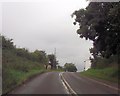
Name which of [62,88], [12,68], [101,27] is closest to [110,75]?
[101,27]

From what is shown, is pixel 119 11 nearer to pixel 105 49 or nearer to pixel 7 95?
pixel 105 49

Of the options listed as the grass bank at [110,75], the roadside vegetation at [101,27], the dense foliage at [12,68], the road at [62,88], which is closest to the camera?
the road at [62,88]

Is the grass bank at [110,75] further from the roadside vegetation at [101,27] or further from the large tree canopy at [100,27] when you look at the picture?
the large tree canopy at [100,27]

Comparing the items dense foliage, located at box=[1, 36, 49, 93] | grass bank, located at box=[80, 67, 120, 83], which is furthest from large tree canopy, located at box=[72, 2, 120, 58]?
dense foliage, located at box=[1, 36, 49, 93]

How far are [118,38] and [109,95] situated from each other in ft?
60.3

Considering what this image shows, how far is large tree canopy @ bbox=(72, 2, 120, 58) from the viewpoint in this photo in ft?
131

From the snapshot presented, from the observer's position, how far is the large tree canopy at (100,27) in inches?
1571

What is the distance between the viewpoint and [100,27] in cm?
4194

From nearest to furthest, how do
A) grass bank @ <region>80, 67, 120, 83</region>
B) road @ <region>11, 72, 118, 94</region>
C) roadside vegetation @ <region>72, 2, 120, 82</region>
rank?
road @ <region>11, 72, 118, 94</region>
roadside vegetation @ <region>72, 2, 120, 82</region>
grass bank @ <region>80, 67, 120, 83</region>

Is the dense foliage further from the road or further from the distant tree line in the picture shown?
the distant tree line

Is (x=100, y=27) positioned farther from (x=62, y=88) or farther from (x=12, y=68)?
(x=62, y=88)

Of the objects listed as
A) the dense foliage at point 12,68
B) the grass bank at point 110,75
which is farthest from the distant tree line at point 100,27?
the dense foliage at point 12,68

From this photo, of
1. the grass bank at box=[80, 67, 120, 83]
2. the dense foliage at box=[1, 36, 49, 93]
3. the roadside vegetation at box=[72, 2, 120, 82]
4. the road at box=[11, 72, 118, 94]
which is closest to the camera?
the road at box=[11, 72, 118, 94]

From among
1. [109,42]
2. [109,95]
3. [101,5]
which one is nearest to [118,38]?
[109,42]
